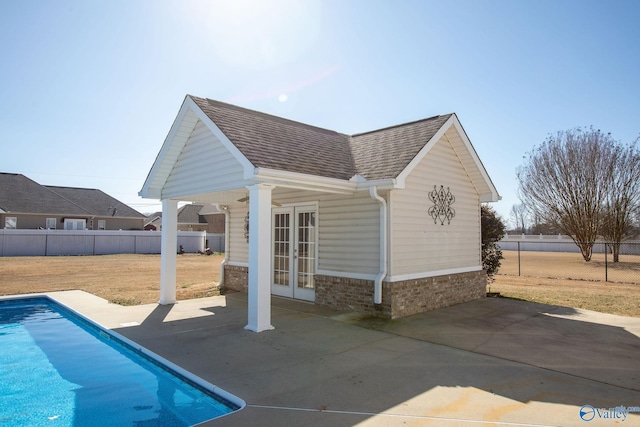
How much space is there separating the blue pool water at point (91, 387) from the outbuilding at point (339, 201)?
7.25ft

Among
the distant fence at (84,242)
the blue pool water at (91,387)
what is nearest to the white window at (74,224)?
the distant fence at (84,242)

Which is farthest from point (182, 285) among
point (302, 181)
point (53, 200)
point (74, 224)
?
point (53, 200)

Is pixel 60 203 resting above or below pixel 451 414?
above

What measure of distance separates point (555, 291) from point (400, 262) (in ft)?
24.8

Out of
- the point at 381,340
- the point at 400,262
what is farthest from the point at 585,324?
the point at 381,340

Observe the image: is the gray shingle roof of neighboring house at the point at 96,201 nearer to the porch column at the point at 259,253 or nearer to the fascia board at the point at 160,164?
the fascia board at the point at 160,164

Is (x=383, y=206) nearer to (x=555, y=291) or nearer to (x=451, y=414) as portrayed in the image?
(x=451, y=414)

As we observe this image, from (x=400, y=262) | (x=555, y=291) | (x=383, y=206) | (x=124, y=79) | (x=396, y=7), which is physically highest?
(x=396, y=7)

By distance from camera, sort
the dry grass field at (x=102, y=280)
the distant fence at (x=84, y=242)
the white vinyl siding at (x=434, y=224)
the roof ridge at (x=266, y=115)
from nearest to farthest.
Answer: the white vinyl siding at (x=434, y=224), the roof ridge at (x=266, y=115), the dry grass field at (x=102, y=280), the distant fence at (x=84, y=242)

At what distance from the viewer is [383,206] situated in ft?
26.2

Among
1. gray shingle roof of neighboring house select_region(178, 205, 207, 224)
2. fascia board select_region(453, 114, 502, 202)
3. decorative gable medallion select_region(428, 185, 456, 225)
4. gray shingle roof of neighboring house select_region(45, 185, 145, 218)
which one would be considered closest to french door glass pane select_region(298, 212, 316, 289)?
decorative gable medallion select_region(428, 185, 456, 225)

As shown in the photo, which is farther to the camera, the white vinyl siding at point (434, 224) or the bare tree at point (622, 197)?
the bare tree at point (622, 197)

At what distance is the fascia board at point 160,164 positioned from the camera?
8.61 m

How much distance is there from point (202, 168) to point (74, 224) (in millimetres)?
32348
